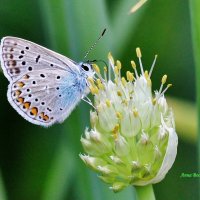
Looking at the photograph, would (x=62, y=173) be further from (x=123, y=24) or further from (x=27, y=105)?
(x=123, y=24)

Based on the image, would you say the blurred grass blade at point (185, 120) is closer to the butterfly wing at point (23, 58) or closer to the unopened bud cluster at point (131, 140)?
the butterfly wing at point (23, 58)

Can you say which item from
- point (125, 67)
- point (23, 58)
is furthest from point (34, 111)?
point (125, 67)

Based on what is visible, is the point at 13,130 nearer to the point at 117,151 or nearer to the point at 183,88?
the point at 183,88

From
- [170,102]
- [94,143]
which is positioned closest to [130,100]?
[94,143]

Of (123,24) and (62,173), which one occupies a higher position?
(123,24)

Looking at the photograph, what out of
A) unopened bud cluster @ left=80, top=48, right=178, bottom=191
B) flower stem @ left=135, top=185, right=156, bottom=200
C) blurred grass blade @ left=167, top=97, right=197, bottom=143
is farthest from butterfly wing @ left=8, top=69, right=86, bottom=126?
blurred grass blade @ left=167, top=97, right=197, bottom=143

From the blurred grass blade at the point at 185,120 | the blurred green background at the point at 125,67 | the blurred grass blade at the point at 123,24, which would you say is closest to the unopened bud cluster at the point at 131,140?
the blurred green background at the point at 125,67

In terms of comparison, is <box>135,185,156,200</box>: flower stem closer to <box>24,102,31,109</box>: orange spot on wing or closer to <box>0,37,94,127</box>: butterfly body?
<box>0,37,94,127</box>: butterfly body
